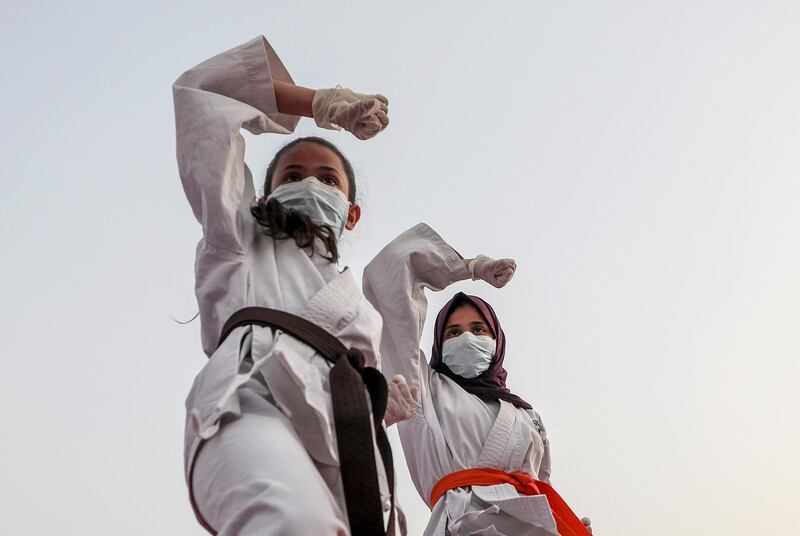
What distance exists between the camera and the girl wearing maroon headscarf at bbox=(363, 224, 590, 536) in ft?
13.2

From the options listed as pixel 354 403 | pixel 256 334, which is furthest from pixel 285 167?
pixel 354 403

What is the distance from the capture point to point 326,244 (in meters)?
2.77

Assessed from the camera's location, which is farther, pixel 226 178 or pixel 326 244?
pixel 326 244

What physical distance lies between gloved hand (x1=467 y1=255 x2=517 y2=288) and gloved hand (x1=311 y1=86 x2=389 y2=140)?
5.27 ft

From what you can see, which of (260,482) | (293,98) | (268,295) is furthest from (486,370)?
(260,482)

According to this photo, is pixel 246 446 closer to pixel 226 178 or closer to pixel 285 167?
pixel 226 178

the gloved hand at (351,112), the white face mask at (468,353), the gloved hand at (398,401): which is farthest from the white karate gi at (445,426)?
the gloved hand at (351,112)

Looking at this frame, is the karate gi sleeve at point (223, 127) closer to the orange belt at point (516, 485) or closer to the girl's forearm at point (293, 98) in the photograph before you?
the girl's forearm at point (293, 98)

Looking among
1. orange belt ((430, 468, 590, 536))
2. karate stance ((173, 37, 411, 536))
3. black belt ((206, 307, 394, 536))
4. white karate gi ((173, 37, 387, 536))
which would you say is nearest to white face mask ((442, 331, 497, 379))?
orange belt ((430, 468, 590, 536))

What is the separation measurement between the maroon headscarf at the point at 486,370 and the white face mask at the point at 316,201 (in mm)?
2223

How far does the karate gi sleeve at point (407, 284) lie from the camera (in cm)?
404

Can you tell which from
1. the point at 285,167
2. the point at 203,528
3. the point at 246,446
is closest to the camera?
the point at 246,446

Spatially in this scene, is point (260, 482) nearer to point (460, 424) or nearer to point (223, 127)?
point (223, 127)

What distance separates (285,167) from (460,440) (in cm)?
202
